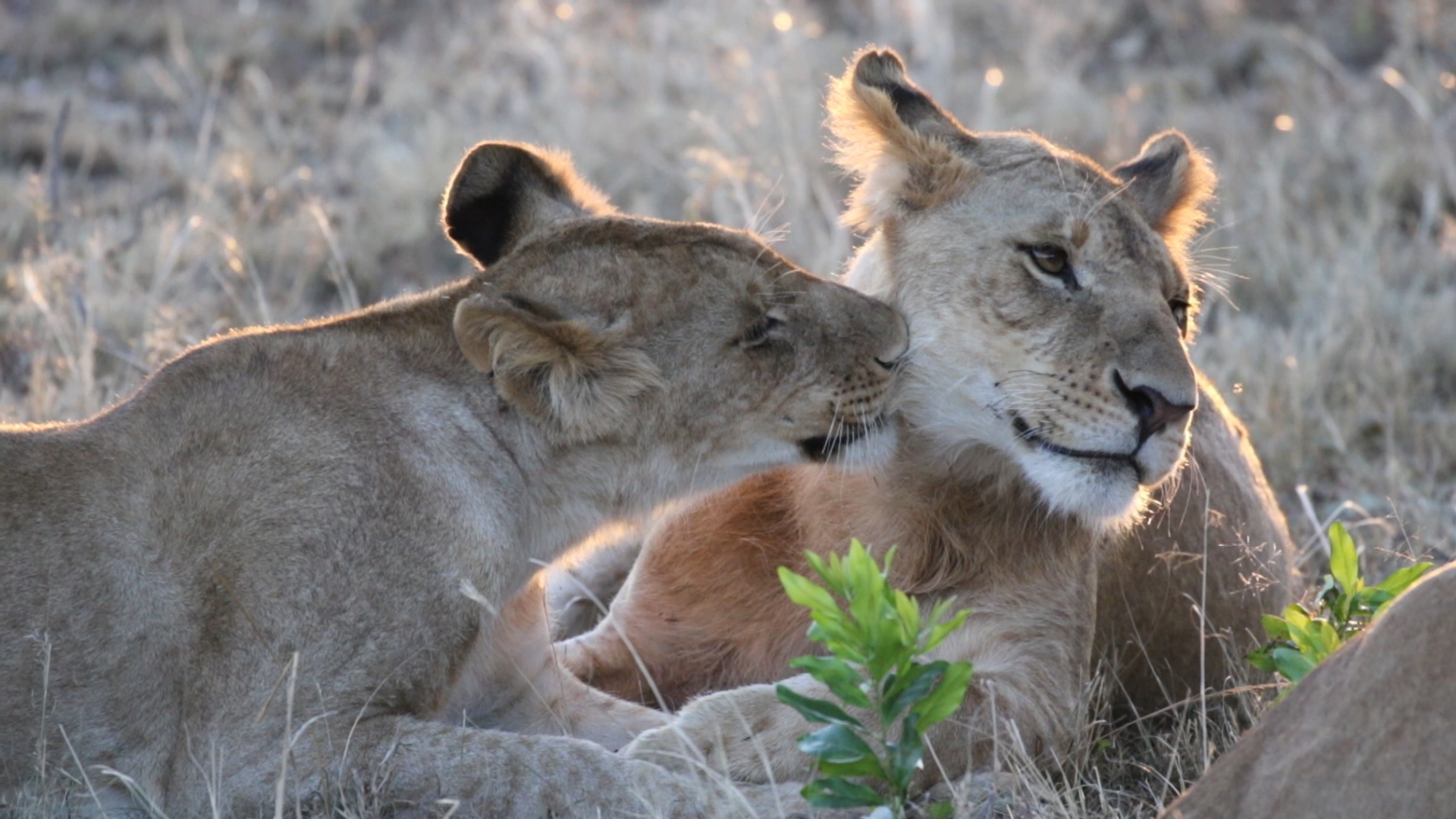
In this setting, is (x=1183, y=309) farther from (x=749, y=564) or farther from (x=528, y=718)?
(x=528, y=718)

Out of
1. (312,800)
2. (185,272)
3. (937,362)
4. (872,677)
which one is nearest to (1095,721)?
(937,362)

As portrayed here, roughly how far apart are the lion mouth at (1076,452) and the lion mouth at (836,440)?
1.00 ft

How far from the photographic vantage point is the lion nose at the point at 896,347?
3.67 meters

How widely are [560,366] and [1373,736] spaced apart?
1727mm

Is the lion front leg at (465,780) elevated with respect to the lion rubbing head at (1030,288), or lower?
lower

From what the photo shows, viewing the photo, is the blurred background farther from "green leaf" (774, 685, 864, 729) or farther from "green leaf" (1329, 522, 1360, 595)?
"green leaf" (774, 685, 864, 729)

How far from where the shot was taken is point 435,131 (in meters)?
8.59

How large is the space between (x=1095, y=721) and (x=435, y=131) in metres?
5.77

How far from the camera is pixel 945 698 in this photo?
2721 mm

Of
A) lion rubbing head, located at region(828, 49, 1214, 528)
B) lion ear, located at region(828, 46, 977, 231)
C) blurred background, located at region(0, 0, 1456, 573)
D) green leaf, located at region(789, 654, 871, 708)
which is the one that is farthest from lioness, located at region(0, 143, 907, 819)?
blurred background, located at region(0, 0, 1456, 573)

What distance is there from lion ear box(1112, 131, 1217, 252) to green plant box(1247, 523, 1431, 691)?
114 centimetres

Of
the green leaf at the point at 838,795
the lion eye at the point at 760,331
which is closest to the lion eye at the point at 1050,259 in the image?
the lion eye at the point at 760,331

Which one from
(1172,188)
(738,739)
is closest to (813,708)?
(738,739)

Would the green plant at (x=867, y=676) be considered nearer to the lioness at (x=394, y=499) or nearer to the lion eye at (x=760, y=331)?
the lioness at (x=394, y=499)
